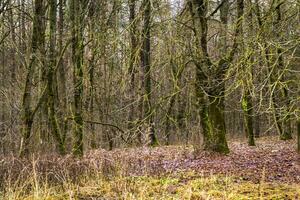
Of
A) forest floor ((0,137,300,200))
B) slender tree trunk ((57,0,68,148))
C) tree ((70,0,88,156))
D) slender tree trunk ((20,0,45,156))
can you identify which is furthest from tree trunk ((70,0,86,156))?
forest floor ((0,137,300,200))

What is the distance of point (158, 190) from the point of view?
6.62 meters

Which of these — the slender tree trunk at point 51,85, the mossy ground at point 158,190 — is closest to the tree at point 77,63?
the slender tree trunk at point 51,85

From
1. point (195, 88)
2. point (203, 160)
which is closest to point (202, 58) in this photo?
point (195, 88)

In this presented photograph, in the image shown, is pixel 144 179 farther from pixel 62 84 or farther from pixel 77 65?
pixel 62 84

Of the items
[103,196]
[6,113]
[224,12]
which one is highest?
[224,12]

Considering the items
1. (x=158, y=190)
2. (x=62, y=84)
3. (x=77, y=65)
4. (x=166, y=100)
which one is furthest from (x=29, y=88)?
(x=62, y=84)

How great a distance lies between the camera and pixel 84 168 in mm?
7902

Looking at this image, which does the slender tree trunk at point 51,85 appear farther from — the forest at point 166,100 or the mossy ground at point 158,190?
the mossy ground at point 158,190

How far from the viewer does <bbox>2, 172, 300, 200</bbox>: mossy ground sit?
599cm

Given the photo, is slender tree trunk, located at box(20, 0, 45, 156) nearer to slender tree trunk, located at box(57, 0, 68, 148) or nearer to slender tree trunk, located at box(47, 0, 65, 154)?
slender tree trunk, located at box(47, 0, 65, 154)

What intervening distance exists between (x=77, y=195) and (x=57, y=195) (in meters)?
0.30

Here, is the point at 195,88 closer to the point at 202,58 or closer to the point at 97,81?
the point at 202,58

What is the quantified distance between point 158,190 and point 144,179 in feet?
3.59

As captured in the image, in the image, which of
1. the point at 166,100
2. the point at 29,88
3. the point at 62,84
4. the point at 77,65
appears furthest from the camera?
the point at 62,84
